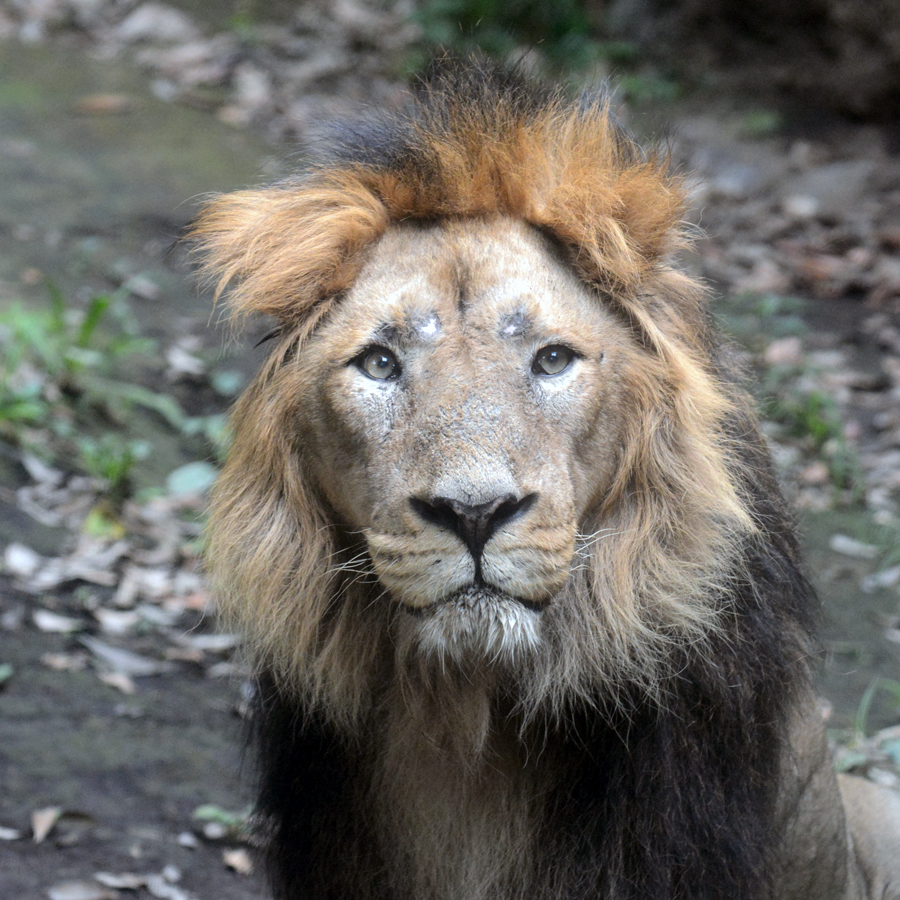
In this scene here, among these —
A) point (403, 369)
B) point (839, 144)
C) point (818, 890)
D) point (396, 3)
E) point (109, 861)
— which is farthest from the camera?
point (396, 3)

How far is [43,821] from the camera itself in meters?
3.88

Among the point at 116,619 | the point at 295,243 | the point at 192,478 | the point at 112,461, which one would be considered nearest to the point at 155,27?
the point at 112,461

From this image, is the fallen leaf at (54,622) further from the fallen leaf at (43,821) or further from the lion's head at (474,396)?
the lion's head at (474,396)

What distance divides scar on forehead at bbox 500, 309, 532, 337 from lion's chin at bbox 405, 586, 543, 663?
1.76 ft

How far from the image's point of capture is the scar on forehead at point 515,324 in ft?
7.91

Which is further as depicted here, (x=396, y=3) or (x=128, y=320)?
(x=396, y=3)

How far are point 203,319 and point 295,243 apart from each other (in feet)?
16.4

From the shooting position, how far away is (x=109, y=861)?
382cm

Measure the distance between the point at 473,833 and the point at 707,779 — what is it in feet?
1.84

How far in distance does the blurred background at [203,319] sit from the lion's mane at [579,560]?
1.21 ft

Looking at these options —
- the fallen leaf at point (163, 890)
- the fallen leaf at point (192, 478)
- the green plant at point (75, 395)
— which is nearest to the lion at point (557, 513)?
the fallen leaf at point (163, 890)

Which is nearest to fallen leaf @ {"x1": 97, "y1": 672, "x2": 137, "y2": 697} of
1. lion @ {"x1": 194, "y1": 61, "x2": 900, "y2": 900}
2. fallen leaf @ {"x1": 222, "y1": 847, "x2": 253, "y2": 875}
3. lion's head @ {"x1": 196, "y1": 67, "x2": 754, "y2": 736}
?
fallen leaf @ {"x1": 222, "y1": 847, "x2": 253, "y2": 875}

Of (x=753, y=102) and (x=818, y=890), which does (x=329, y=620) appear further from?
(x=753, y=102)

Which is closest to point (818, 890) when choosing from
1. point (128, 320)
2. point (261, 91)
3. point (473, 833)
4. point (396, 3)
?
point (473, 833)
